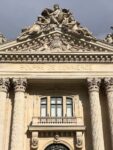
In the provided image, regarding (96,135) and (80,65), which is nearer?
(96,135)

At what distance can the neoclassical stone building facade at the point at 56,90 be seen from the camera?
2295 centimetres

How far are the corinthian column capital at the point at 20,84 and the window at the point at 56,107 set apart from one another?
2.37 meters

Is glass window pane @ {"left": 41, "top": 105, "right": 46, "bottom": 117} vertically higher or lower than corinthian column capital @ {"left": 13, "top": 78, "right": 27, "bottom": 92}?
lower

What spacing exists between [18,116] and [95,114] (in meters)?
5.18

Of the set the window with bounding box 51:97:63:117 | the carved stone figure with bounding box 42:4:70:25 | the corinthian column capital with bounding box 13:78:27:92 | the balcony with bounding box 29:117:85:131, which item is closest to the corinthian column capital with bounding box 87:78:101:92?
the balcony with bounding box 29:117:85:131

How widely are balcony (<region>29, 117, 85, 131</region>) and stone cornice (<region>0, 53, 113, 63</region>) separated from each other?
4354 mm

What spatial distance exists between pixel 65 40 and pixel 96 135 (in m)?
8.03

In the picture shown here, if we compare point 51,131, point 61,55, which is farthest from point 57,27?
point 51,131

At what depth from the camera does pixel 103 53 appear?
25359 millimetres

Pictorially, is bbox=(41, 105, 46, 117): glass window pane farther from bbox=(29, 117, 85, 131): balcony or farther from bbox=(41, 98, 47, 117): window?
bbox=(29, 117, 85, 131): balcony

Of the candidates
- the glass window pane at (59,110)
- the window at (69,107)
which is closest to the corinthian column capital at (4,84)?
the glass window pane at (59,110)

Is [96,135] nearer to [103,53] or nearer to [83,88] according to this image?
[83,88]

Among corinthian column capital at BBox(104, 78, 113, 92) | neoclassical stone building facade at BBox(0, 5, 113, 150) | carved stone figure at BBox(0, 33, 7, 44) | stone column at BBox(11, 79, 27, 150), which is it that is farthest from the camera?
carved stone figure at BBox(0, 33, 7, 44)

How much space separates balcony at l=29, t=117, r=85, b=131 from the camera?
23.0m
